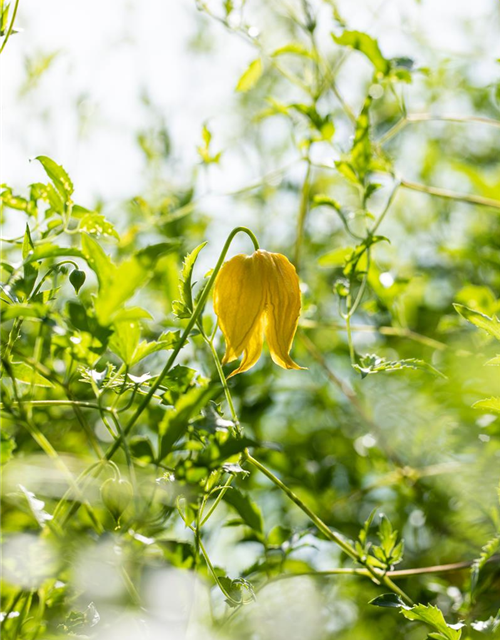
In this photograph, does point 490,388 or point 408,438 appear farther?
point 408,438

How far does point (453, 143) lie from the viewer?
6.47ft

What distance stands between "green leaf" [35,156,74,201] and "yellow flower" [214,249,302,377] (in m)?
0.16

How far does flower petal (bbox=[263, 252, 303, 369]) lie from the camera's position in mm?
664

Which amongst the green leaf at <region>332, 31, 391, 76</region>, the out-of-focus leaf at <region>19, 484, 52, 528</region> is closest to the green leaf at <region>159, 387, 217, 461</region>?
the out-of-focus leaf at <region>19, 484, 52, 528</region>

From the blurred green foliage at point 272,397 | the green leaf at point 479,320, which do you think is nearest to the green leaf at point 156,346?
the blurred green foliage at point 272,397

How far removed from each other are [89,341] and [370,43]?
1.79 feet

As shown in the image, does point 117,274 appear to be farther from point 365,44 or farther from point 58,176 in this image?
point 365,44

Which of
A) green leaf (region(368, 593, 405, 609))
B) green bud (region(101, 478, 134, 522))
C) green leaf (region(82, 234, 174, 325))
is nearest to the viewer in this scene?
green leaf (region(82, 234, 174, 325))

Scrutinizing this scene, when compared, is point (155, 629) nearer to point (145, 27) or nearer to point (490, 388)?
point (490, 388)

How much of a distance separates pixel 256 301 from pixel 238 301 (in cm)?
2

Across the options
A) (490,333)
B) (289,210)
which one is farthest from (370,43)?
(289,210)

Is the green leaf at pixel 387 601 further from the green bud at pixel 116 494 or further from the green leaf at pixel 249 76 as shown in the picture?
the green leaf at pixel 249 76

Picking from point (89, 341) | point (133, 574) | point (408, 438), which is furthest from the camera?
point (408, 438)

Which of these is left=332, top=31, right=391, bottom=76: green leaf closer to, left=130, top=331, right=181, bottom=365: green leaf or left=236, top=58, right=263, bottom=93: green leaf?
left=236, top=58, right=263, bottom=93: green leaf
